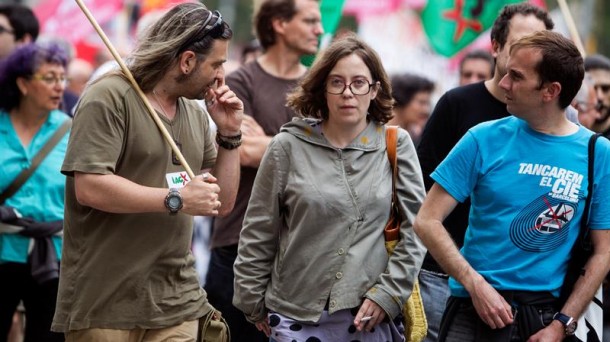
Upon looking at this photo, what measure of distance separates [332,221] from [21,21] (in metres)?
4.97

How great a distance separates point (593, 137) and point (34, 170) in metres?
3.49

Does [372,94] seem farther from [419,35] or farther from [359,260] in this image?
[419,35]

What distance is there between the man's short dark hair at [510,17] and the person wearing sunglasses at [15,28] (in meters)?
4.50

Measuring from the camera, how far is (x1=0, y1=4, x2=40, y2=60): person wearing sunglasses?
9.53 m

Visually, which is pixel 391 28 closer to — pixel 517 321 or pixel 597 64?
pixel 597 64

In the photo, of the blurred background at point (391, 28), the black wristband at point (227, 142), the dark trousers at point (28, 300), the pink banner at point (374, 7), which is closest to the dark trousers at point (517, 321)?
the black wristband at point (227, 142)

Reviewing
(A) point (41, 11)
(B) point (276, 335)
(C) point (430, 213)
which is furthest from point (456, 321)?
(A) point (41, 11)

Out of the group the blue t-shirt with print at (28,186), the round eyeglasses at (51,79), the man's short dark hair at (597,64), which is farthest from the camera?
the man's short dark hair at (597,64)

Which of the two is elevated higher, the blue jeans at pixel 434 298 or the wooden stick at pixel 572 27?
the wooden stick at pixel 572 27

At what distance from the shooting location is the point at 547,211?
5070mm

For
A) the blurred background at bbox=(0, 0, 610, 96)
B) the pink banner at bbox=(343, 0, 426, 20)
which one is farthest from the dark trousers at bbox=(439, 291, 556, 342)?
the pink banner at bbox=(343, 0, 426, 20)

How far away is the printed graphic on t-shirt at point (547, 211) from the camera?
5047mm

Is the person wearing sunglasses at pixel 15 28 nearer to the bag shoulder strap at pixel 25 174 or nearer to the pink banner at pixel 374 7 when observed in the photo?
the bag shoulder strap at pixel 25 174

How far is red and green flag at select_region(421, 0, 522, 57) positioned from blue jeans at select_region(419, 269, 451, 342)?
3855 millimetres
